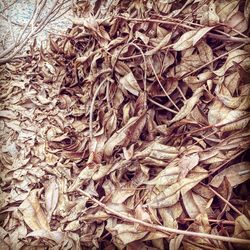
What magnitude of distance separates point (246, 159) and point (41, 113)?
21.6 inches

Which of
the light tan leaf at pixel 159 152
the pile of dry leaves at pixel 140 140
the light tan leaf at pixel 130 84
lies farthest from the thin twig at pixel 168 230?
the light tan leaf at pixel 130 84

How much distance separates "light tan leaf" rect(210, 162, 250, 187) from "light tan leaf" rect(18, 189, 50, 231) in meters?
0.33

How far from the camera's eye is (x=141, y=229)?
57 cm

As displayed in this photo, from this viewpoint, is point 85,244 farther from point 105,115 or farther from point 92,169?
point 105,115

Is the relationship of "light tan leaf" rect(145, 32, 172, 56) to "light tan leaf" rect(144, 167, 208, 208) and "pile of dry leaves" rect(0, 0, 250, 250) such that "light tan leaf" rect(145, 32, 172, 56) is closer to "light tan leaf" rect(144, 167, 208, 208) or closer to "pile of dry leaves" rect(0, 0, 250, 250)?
"pile of dry leaves" rect(0, 0, 250, 250)

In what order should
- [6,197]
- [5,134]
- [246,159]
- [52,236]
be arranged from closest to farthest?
[246,159]
[52,236]
[6,197]
[5,134]

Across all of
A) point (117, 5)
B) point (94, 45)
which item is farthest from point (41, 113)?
point (117, 5)

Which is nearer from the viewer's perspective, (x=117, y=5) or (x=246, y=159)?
(x=246, y=159)

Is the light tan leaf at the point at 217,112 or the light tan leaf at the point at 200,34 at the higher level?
the light tan leaf at the point at 200,34

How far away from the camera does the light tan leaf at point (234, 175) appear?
0.55 m

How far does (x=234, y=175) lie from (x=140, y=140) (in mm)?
204

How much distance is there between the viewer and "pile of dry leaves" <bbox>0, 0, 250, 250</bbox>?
0.56 m

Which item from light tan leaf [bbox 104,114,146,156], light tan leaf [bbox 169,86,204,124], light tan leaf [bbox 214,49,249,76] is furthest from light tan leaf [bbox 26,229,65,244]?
light tan leaf [bbox 214,49,249,76]

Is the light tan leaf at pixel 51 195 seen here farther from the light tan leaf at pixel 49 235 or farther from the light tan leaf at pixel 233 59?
the light tan leaf at pixel 233 59
